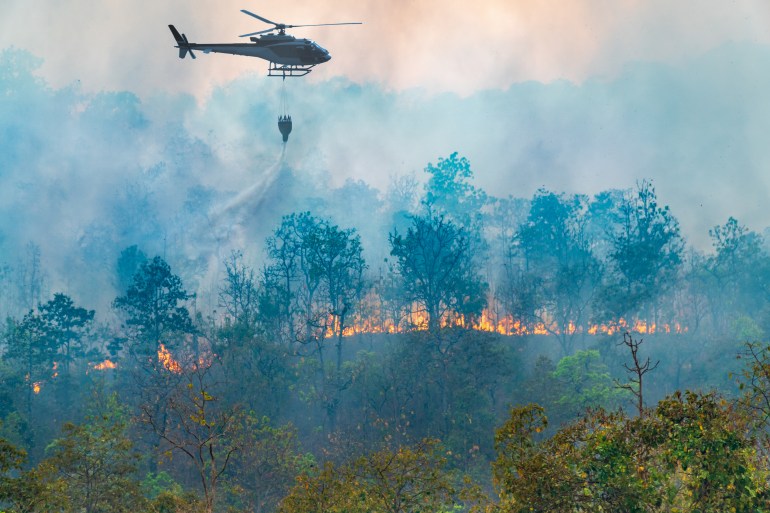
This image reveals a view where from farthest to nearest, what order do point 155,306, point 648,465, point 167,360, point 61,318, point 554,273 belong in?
point 554,273
point 167,360
point 61,318
point 155,306
point 648,465

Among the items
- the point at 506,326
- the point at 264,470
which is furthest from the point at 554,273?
the point at 264,470

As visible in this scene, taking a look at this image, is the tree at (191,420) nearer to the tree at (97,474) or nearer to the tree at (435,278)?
the tree at (97,474)

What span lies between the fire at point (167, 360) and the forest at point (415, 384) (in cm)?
39

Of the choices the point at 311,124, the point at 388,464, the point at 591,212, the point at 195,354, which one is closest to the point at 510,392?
the point at 195,354

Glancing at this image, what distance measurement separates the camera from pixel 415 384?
2542 inches

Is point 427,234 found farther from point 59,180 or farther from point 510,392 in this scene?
point 59,180

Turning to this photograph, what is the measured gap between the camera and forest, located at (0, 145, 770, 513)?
1983 cm

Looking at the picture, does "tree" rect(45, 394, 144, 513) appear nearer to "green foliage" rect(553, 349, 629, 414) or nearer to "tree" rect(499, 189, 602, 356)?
"green foliage" rect(553, 349, 629, 414)

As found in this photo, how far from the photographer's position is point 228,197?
119062 millimetres

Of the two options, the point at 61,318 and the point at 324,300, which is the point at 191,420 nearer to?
the point at 61,318

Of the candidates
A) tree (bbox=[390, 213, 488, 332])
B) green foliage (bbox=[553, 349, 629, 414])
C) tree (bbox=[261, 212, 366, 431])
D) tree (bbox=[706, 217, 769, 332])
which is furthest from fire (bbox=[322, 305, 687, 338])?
green foliage (bbox=[553, 349, 629, 414])

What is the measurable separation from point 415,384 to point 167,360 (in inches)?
861

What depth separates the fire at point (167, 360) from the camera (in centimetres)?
6335

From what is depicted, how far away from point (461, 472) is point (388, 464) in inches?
1193
